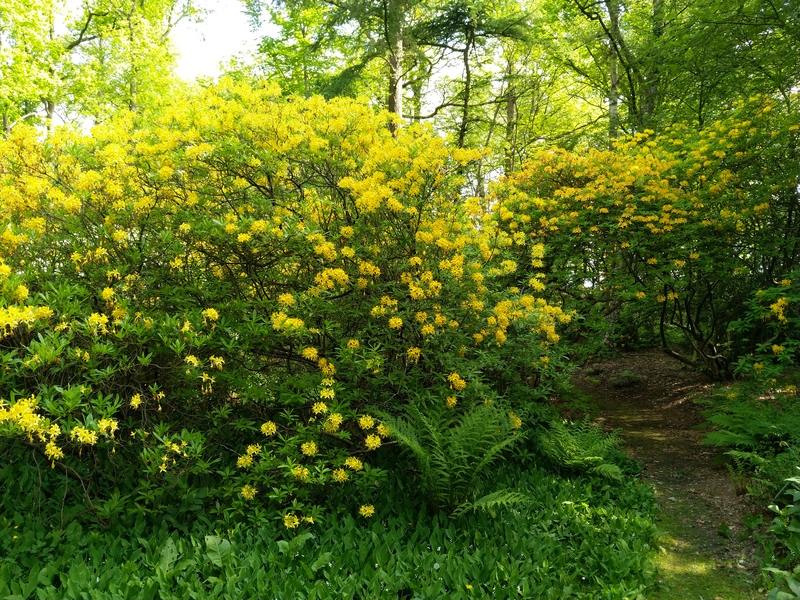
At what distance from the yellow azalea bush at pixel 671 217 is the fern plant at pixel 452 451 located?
9.54 feet

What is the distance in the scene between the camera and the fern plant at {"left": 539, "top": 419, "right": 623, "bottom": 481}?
4.72 m

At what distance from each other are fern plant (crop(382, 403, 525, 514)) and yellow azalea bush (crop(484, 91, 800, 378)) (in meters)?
2.91

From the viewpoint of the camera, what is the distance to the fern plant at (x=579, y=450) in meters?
4.72

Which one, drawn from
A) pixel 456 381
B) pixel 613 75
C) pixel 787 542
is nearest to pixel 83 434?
pixel 456 381

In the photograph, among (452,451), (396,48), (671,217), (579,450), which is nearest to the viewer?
(452,451)

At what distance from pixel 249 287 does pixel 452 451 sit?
203cm

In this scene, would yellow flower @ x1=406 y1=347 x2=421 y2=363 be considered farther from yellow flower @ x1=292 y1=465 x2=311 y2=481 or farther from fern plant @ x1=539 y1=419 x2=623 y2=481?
fern plant @ x1=539 y1=419 x2=623 y2=481

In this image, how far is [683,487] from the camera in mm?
5113

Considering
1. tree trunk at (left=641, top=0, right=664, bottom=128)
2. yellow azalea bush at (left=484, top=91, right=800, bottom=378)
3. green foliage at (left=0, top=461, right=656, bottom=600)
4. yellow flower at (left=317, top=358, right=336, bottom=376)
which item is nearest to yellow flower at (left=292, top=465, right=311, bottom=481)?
green foliage at (left=0, top=461, right=656, bottom=600)

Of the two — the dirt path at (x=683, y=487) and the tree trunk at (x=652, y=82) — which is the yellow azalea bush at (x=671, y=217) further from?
the tree trunk at (x=652, y=82)

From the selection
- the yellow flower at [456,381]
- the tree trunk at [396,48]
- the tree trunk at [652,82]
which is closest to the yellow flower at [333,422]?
the yellow flower at [456,381]

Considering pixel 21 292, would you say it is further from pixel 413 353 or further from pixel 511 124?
pixel 511 124

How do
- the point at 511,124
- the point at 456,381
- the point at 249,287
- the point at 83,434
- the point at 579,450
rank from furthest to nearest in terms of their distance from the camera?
the point at 511,124, the point at 579,450, the point at 249,287, the point at 456,381, the point at 83,434

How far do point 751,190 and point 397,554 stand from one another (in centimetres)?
668
